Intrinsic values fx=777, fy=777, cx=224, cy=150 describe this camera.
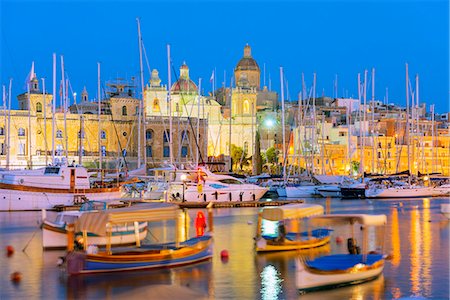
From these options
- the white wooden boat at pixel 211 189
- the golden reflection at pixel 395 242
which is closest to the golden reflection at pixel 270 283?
the golden reflection at pixel 395 242

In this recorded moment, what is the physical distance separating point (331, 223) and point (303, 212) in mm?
1739

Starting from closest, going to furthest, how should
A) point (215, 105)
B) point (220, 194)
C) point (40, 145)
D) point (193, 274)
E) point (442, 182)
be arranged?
point (193, 274) < point (220, 194) < point (442, 182) < point (40, 145) < point (215, 105)

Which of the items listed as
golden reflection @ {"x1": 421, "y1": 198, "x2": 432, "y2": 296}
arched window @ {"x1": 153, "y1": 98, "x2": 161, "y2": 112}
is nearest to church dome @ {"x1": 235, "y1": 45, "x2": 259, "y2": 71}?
arched window @ {"x1": 153, "y1": 98, "x2": 161, "y2": 112}

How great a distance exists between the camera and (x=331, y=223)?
20047 mm

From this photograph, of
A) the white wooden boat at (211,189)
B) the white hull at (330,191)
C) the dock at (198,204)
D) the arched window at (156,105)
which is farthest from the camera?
the arched window at (156,105)

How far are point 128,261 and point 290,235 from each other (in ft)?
20.8

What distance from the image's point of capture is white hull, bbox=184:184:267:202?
42.5m

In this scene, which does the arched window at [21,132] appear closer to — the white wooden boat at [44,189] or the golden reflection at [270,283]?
the white wooden boat at [44,189]

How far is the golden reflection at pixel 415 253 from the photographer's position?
18394 millimetres

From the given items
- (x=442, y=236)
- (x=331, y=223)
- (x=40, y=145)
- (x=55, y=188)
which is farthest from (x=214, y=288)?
(x=40, y=145)

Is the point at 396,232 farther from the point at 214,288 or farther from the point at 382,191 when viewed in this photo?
the point at 382,191

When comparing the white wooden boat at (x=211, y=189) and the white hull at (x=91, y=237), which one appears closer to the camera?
the white hull at (x=91, y=237)

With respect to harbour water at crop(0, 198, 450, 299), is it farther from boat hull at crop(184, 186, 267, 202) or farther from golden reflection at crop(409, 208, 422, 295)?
boat hull at crop(184, 186, 267, 202)

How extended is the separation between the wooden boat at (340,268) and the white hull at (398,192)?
36.1 meters
